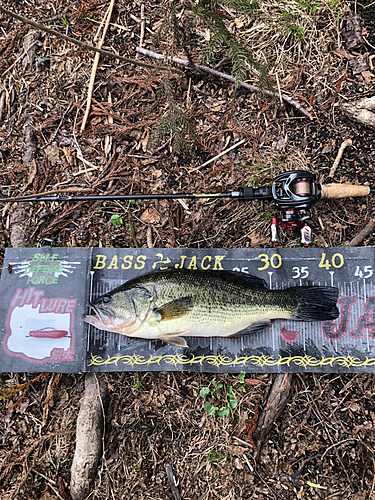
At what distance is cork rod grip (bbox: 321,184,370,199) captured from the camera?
3.83 metres

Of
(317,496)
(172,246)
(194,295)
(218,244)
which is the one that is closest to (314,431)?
(317,496)

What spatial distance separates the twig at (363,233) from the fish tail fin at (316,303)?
2.00ft

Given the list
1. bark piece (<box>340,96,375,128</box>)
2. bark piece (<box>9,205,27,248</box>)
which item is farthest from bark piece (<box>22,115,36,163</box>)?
bark piece (<box>340,96,375,128</box>)

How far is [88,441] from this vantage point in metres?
3.81

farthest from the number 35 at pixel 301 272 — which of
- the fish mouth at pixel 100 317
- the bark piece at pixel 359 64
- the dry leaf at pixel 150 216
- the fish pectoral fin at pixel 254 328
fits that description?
the bark piece at pixel 359 64

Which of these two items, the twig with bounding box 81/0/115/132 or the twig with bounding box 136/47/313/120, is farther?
the twig with bounding box 81/0/115/132

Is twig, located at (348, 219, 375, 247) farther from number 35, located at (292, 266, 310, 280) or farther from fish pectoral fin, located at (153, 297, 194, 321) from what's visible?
fish pectoral fin, located at (153, 297, 194, 321)

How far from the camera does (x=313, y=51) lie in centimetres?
421

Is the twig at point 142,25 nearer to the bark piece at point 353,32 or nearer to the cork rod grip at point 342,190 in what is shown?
the bark piece at point 353,32

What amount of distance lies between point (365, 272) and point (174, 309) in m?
2.18

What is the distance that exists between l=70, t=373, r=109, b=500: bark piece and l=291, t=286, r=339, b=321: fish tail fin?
2349mm

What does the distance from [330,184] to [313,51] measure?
1.66 meters

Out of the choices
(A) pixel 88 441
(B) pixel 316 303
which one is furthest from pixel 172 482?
(B) pixel 316 303

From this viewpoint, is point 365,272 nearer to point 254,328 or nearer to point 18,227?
point 254,328
